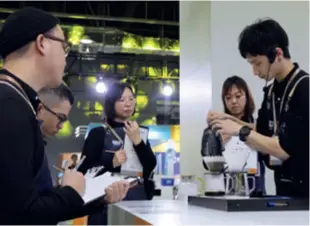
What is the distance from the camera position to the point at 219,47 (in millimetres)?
2471

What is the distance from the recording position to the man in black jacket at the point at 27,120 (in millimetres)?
897

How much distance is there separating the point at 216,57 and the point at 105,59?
6.57 metres

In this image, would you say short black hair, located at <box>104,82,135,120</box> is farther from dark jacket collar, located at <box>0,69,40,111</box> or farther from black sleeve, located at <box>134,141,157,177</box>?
dark jacket collar, located at <box>0,69,40,111</box>

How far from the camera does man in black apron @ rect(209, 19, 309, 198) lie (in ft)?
5.13

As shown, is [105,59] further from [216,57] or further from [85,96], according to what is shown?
[216,57]

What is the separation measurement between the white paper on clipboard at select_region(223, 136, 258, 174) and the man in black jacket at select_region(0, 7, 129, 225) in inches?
32.4

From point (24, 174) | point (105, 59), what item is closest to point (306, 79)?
point (24, 174)

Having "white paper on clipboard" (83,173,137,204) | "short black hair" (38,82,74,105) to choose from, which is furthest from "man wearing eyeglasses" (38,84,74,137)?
"white paper on clipboard" (83,173,137,204)

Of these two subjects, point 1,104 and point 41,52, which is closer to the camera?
point 1,104

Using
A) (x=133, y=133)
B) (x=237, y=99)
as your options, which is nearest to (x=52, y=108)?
(x=133, y=133)

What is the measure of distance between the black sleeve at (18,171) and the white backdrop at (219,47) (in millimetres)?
1259

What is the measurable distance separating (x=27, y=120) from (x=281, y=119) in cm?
104

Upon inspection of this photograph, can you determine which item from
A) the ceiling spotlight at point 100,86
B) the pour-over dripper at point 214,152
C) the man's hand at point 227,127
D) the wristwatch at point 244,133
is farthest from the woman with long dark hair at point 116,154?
the ceiling spotlight at point 100,86

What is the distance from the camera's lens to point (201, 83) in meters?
2.63
